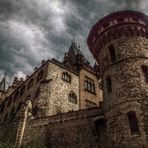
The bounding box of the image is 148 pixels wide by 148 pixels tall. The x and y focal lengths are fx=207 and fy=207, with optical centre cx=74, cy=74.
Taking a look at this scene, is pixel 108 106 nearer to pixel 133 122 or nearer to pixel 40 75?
pixel 133 122

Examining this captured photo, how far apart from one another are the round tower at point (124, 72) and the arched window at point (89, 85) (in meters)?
12.0

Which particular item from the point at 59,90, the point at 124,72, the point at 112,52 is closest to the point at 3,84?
the point at 59,90

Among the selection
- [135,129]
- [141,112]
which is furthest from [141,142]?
[141,112]

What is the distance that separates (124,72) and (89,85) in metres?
16.4

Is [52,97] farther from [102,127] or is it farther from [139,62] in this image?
[139,62]

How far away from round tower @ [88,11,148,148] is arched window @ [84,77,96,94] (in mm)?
12010


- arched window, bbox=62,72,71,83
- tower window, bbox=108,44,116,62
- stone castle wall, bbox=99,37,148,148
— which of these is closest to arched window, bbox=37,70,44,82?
arched window, bbox=62,72,71,83

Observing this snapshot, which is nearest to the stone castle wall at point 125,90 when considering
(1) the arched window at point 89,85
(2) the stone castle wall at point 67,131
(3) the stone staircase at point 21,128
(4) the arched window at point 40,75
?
(2) the stone castle wall at point 67,131

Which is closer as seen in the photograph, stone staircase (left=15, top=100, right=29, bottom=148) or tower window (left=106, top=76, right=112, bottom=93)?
tower window (left=106, top=76, right=112, bottom=93)

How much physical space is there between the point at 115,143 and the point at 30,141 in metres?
8.73

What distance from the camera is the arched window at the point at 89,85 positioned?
98.6 ft

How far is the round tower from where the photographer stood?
40.9 ft

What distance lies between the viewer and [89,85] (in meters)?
30.8

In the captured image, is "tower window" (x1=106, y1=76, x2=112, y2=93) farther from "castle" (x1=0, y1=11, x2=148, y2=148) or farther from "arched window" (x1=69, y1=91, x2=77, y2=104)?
"arched window" (x1=69, y1=91, x2=77, y2=104)
